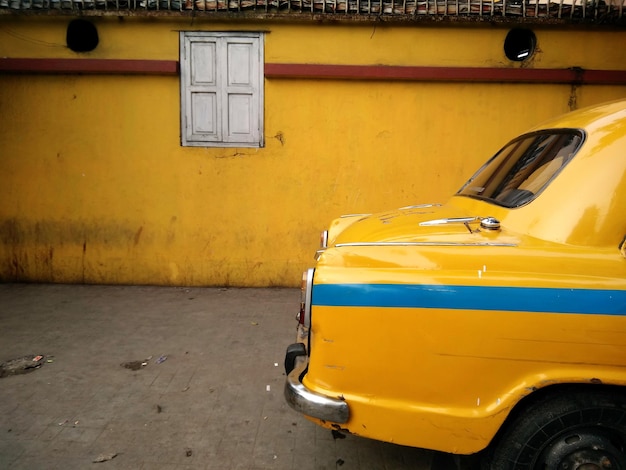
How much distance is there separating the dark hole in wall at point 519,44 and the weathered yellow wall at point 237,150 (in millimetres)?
120

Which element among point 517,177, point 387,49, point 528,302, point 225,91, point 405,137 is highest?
point 387,49

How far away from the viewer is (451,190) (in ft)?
18.8

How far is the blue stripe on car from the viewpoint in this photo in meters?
1.83

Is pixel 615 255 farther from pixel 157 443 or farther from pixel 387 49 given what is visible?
pixel 387 49

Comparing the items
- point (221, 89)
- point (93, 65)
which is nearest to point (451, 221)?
point (221, 89)

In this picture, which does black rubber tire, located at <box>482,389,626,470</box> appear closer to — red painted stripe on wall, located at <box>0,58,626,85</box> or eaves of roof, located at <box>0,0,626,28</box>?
red painted stripe on wall, located at <box>0,58,626,85</box>

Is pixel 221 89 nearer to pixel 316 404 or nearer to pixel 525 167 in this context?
pixel 525 167

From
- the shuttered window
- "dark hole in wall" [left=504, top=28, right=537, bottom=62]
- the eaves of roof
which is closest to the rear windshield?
the eaves of roof

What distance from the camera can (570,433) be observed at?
196 centimetres

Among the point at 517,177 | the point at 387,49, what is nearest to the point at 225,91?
the point at 387,49

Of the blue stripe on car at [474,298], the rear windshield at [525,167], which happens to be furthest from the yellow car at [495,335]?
the rear windshield at [525,167]

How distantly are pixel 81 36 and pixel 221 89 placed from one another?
74.7 inches

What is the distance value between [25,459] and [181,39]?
4.72 meters

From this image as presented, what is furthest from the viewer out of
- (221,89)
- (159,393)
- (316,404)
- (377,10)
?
(221,89)
